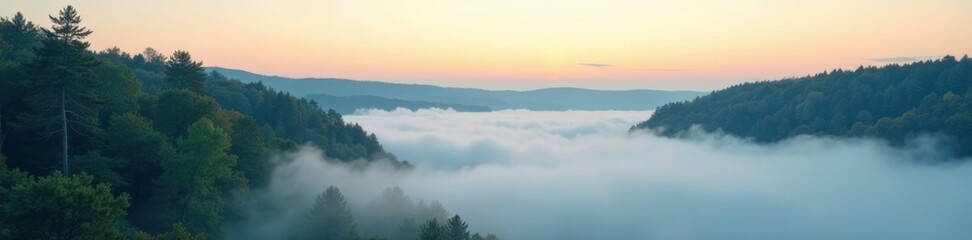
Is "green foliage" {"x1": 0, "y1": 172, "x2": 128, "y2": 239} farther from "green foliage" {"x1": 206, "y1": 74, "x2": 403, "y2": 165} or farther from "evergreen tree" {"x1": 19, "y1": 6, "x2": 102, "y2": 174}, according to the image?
A: "green foliage" {"x1": 206, "y1": 74, "x2": 403, "y2": 165}

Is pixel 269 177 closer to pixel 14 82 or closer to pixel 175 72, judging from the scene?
pixel 175 72

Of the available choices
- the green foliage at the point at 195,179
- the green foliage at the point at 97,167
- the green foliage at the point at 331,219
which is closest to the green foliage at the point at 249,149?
the green foliage at the point at 331,219

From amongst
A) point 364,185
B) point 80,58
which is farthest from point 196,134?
point 364,185

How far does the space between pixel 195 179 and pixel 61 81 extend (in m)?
6.82

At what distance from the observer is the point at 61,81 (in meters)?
26.0

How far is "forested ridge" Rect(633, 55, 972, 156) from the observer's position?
9156cm

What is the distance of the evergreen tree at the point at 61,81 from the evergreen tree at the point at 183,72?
69.9ft

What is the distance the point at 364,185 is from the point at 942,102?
276ft

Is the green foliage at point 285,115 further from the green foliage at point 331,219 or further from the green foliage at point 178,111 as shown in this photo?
the green foliage at point 331,219

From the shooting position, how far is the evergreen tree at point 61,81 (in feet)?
85.4

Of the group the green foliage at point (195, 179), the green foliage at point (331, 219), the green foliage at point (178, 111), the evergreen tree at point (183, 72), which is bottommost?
the green foliage at point (331, 219)

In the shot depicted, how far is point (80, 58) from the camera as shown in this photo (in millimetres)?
26422

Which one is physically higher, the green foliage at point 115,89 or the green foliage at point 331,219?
the green foliage at point 115,89

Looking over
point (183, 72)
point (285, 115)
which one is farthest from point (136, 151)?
point (285, 115)
